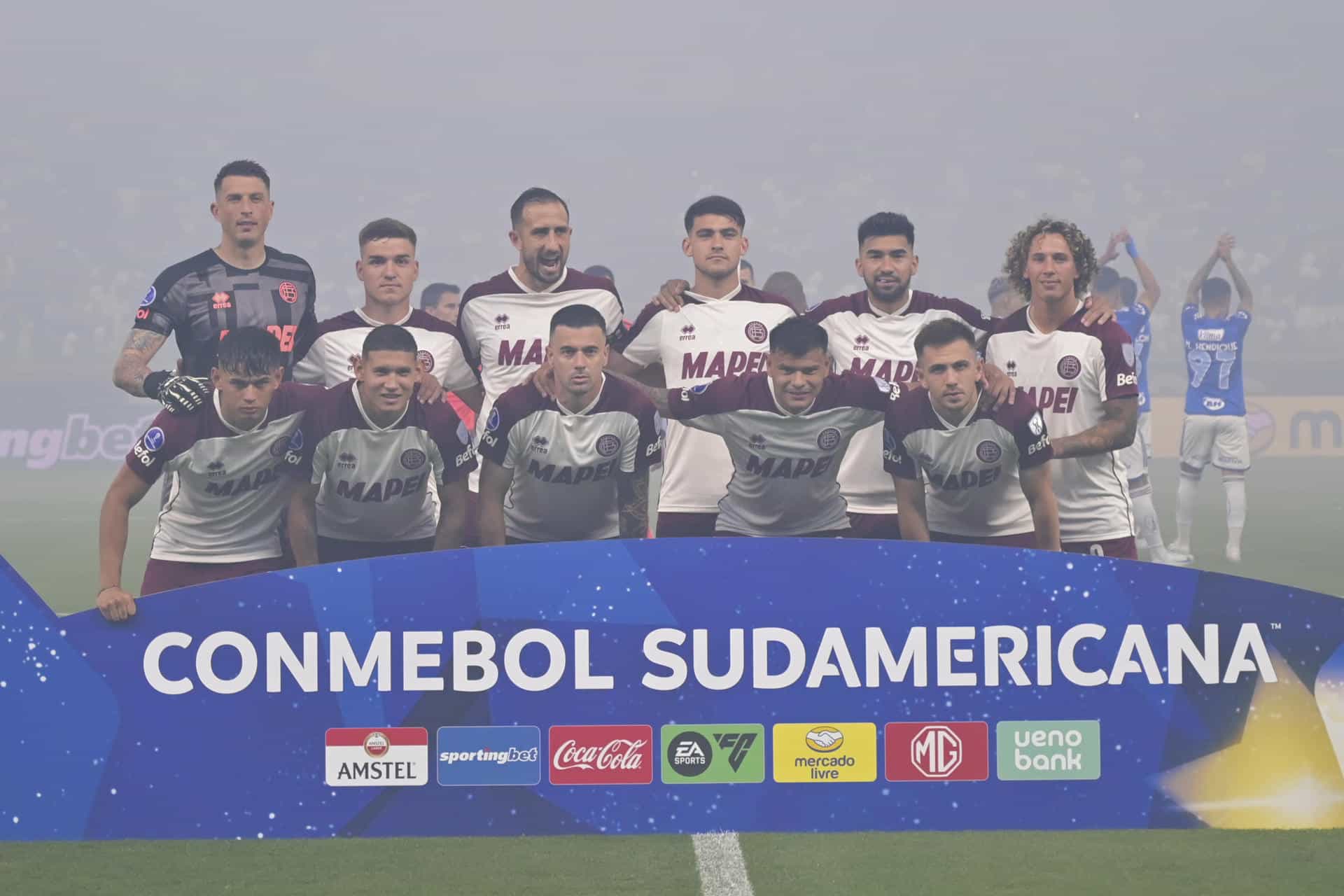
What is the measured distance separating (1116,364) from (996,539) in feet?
2.31

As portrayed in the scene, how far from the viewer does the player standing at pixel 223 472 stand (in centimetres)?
487

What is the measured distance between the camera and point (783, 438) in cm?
509

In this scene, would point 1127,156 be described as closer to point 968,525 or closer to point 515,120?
Result: point 515,120

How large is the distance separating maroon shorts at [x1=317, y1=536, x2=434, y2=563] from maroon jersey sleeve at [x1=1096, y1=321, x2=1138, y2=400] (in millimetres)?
2332

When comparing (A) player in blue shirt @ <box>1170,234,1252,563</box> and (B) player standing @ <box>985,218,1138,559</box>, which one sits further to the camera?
(A) player in blue shirt @ <box>1170,234,1252,563</box>

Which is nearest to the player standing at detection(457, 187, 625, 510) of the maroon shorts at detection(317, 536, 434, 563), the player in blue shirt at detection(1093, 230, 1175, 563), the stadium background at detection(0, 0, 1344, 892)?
the maroon shorts at detection(317, 536, 434, 563)

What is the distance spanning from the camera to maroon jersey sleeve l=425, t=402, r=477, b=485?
502cm

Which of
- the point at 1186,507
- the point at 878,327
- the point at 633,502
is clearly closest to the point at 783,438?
the point at 633,502

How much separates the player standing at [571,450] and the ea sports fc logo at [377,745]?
838 millimetres

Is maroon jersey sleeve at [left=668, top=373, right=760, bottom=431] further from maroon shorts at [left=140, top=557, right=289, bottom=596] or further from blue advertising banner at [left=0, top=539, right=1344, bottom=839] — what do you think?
maroon shorts at [left=140, top=557, right=289, bottom=596]

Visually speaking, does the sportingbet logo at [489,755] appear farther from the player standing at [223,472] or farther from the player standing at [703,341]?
the player standing at [703,341]

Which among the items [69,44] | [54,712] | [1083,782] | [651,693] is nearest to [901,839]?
[1083,782]

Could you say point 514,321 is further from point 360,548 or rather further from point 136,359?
point 136,359

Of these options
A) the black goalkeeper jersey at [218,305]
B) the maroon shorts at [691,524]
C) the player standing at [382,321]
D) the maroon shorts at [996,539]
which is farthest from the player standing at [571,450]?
the maroon shorts at [996,539]
